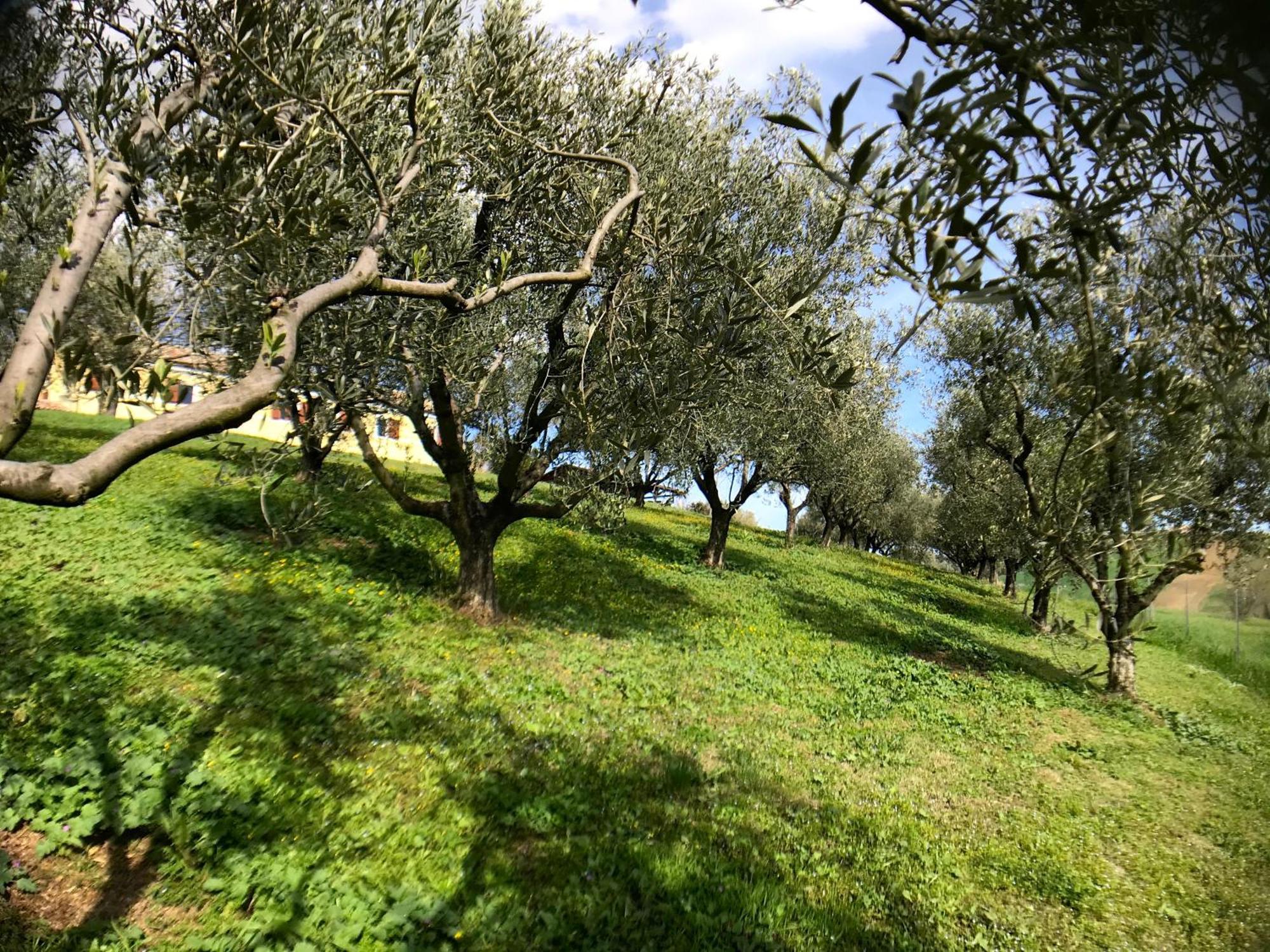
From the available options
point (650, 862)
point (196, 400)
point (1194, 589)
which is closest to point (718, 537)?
point (650, 862)

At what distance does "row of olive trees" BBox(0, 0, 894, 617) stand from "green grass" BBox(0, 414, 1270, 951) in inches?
111

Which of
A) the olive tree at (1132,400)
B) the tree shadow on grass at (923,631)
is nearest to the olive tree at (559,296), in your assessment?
the olive tree at (1132,400)

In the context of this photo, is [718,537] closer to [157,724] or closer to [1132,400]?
[157,724]

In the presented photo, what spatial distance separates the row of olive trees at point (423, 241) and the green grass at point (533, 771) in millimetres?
2815

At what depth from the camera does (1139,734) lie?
1377 centimetres

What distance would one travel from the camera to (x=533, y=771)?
7.52 meters

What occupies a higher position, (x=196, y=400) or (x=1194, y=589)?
(x=1194, y=589)

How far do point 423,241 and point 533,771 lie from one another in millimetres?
6693

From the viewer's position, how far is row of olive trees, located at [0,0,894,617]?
3672 millimetres

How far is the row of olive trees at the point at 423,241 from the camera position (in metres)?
3.67

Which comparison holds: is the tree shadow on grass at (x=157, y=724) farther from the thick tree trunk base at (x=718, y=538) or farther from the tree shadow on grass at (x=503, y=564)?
the thick tree trunk base at (x=718, y=538)

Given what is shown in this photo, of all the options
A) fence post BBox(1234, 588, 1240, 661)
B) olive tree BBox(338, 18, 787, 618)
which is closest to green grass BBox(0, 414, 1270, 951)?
olive tree BBox(338, 18, 787, 618)

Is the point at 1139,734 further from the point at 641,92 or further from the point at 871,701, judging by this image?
the point at 641,92

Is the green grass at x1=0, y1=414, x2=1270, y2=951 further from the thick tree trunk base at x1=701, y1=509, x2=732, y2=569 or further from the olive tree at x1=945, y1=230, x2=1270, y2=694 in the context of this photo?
the thick tree trunk base at x1=701, y1=509, x2=732, y2=569
